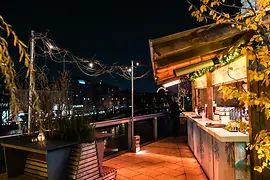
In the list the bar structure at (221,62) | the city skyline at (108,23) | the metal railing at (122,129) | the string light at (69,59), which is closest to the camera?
the bar structure at (221,62)

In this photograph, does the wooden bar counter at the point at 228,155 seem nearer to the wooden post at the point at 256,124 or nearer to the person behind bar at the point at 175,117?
the wooden post at the point at 256,124

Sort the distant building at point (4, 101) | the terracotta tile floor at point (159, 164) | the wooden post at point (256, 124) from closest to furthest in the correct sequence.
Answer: the distant building at point (4, 101) → the wooden post at point (256, 124) → the terracotta tile floor at point (159, 164)

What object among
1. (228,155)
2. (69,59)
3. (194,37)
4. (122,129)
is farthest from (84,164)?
(122,129)

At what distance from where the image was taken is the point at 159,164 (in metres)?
5.21

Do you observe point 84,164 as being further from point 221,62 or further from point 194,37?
point 221,62

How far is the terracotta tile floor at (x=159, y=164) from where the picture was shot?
4473 millimetres

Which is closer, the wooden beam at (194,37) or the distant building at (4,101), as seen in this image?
the distant building at (4,101)

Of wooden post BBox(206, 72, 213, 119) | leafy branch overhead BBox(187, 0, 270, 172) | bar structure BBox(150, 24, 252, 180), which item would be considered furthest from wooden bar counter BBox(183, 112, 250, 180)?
wooden post BBox(206, 72, 213, 119)

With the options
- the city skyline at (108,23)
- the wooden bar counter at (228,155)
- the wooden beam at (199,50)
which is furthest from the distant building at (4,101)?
the city skyline at (108,23)

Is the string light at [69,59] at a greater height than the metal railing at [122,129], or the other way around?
the string light at [69,59]

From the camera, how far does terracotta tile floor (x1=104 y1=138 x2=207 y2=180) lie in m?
4.47

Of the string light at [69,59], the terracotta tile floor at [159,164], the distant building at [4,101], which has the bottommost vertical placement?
the terracotta tile floor at [159,164]

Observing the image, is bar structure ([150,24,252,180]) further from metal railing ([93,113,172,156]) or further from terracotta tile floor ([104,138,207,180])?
metal railing ([93,113,172,156])

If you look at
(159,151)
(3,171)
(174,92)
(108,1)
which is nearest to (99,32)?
(108,1)
